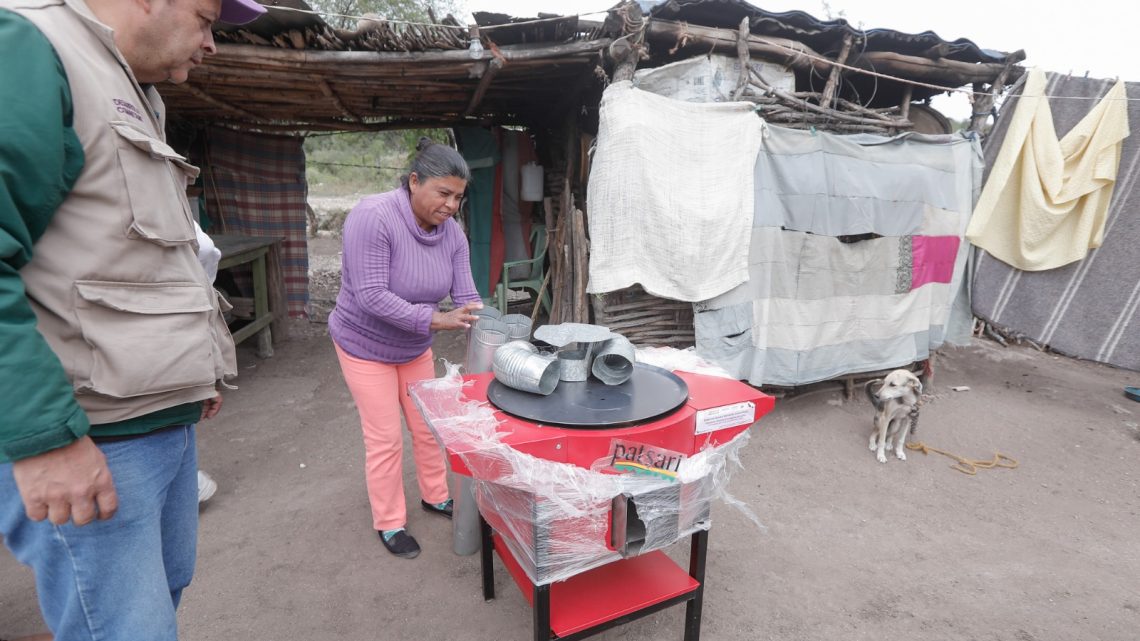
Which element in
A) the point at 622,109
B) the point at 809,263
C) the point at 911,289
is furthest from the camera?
the point at 911,289

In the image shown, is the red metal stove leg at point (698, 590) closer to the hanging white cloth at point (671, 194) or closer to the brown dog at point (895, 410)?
the hanging white cloth at point (671, 194)

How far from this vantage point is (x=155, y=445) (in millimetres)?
1141

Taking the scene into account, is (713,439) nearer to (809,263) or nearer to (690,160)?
(690,160)

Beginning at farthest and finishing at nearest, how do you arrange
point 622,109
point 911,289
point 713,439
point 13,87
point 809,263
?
point 911,289 → point 809,263 → point 622,109 → point 713,439 → point 13,87

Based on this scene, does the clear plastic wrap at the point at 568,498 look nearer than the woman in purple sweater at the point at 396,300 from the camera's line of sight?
Yes

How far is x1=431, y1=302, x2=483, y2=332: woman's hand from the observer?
7.19 feet

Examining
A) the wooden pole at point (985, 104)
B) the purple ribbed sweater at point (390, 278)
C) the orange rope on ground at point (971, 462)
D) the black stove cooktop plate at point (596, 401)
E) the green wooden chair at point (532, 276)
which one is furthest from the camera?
the green wooden chair at point (532, 276)

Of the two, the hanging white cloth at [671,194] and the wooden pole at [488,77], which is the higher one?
the wooden pole at [488,77]

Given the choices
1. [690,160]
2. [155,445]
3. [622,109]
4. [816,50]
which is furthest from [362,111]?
[155,445]

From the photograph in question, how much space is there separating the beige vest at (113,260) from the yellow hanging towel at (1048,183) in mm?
4761

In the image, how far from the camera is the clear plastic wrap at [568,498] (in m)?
1.50

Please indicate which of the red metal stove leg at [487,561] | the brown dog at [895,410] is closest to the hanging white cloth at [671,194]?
the brown dog at [895,410]

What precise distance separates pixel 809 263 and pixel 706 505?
2.75m

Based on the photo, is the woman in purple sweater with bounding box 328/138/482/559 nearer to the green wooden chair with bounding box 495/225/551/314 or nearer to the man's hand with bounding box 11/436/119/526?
the man's hand with bounding box 11/436/119/526
